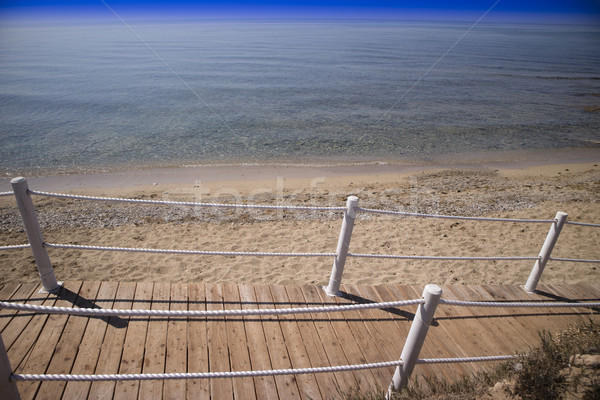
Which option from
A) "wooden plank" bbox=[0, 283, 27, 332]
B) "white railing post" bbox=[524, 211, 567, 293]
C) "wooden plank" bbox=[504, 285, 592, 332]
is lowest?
"wooden plank" bbox=[504, 285, 592, 332]

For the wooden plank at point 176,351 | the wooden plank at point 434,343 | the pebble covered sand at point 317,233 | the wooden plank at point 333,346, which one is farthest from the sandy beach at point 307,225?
the wooden plank at point 333,346

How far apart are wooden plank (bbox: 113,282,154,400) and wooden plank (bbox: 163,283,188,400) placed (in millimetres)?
255

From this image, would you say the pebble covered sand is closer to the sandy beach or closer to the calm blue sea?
the sandy beach

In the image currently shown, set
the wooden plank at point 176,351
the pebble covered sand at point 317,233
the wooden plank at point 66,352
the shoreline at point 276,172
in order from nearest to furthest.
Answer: the wooden plank at point 66,352 → the wooden plank at point 176,351 → the pebble covered sand at point 317,233 → the shoreline at point 276,172

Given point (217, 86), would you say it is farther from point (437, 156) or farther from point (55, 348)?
point (55, 348)

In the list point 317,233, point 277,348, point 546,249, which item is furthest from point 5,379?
Answer: point 317,233

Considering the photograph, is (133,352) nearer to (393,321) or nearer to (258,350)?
(258,350)

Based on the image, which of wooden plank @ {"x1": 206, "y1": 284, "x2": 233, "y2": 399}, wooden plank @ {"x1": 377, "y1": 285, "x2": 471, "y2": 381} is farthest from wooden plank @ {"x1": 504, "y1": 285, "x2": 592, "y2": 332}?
wooden plank @ {"x1": 206, "y1": 284, "x2": 233, "y2": 399}

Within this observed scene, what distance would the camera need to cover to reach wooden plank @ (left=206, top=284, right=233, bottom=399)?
10.1 ft

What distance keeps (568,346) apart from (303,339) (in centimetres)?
252

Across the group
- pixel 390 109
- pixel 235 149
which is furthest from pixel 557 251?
pixel 390 109

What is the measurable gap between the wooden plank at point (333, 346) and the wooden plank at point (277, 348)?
43 cm

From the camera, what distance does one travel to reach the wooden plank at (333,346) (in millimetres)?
3270

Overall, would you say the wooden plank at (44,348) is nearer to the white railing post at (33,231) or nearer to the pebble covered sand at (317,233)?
the white railing post at (33,231)
